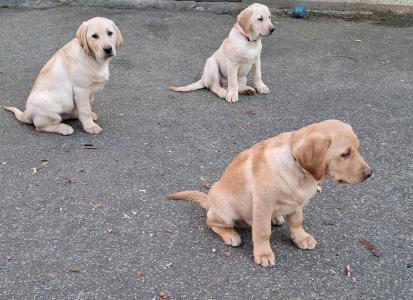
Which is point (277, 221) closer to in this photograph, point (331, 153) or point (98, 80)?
point (331, 153)

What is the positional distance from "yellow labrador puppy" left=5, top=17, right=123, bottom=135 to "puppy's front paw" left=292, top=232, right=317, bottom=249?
110 inches

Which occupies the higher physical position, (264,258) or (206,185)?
(264,258)

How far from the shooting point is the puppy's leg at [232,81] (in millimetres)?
6815

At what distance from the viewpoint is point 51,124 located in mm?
5824

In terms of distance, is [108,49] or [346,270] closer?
[346,270]

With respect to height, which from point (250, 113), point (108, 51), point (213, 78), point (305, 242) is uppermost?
point (108, 51)

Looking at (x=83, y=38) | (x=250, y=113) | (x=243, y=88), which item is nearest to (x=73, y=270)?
(x=83, y=38)

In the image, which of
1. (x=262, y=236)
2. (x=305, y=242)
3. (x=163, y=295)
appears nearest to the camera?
(x=163, y=295)

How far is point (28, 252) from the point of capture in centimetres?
395

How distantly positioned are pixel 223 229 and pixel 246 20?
135 inches

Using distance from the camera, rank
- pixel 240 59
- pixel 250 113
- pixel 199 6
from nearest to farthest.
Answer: pixel 250 113, pixel 240 59, pixel 199 6

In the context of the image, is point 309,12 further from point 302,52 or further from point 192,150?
point 192,150

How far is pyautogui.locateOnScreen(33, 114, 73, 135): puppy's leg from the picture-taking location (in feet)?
18.8

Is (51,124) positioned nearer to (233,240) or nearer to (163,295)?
(233,240)
